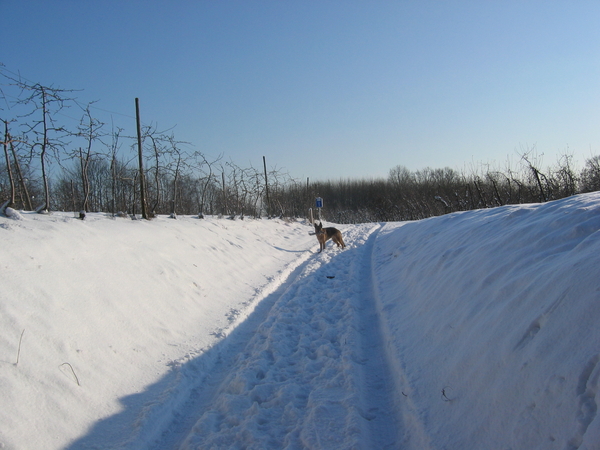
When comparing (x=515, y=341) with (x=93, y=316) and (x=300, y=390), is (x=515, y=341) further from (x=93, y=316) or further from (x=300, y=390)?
(x=93, y=316)

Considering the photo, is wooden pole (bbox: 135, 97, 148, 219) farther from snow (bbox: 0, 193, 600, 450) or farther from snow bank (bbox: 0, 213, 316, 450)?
snow (bbox: 0, 193, 600, 450)

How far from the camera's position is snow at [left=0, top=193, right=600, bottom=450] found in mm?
2475

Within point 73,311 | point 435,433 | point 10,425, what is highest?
point 73,311

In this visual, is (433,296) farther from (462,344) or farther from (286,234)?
(286,234)

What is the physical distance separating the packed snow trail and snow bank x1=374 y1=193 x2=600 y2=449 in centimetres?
39

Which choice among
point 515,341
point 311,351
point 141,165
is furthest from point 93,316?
point 141,165

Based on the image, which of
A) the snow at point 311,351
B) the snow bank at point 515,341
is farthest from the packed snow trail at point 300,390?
the snow bank at point 515,341

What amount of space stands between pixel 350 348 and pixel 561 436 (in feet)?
9.29

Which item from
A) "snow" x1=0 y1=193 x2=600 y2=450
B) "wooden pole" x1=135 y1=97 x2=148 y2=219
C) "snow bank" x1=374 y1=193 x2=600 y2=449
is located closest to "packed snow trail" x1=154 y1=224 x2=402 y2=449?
"snow" x1=0 y1=193 x2=600 y2=450

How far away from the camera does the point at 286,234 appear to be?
18.9 meters

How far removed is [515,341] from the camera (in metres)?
2.71

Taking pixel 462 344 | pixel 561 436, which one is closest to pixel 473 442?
pixel 561 436

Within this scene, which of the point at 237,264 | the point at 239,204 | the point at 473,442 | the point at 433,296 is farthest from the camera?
the point at 239,204

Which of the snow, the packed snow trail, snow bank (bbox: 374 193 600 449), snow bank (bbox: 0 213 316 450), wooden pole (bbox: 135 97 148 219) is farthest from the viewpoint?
wooden pole (bbox: 135 97 148 219)
